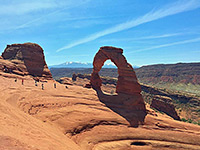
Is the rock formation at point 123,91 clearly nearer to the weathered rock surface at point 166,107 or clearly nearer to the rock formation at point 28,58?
the rock formation at point 28,58

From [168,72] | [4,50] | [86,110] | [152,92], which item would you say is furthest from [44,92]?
[168,72]

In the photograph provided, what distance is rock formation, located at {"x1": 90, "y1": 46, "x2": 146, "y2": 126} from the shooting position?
22.2m

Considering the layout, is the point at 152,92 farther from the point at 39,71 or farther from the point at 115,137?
the point at 115,137

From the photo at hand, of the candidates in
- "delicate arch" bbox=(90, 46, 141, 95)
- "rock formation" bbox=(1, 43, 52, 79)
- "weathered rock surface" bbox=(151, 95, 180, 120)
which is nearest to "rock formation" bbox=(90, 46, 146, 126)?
"delicate arch" bbox=(90, 46, 141, 95)

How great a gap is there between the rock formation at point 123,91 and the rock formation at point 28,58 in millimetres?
19756

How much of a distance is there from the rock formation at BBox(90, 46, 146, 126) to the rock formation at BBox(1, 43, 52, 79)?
19.8 metres

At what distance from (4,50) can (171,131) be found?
50291mm

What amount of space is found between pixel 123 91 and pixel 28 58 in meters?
30.6

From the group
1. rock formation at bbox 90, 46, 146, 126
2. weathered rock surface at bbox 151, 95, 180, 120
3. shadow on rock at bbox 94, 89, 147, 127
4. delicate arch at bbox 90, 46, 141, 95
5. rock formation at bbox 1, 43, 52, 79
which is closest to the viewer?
shadow on rock at bbox 94, 89, 147, 127

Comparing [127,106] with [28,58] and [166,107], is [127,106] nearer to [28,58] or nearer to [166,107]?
[166,107]

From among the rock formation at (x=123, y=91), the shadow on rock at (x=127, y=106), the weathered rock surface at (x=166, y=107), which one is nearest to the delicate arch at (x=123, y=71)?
the rock formation at (x=123, y=91)

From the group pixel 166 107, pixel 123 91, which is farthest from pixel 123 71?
pixel 166 107

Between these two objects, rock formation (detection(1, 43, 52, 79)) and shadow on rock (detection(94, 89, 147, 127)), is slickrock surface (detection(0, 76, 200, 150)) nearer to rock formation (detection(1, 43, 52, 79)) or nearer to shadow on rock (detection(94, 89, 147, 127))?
shadow on rock (detection(94, 89, 147, 127))

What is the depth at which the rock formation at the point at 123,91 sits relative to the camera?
873 inches
